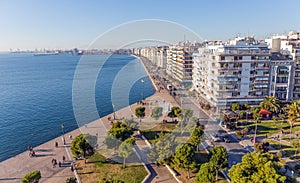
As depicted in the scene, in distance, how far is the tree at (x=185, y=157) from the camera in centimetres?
2162

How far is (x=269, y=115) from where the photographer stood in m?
40.3

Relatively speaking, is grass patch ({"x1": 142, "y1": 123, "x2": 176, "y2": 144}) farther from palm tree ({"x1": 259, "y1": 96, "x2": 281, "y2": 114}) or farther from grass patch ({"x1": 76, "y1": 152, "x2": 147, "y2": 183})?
palm tree ({"x1": 259, "y1": 96, "x2": 281, "y2": 114})

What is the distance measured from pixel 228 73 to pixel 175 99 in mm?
17476

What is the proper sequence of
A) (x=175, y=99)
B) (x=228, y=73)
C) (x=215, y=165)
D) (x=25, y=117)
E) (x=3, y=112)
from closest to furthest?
(x=215, y=165)
(x=228, y=73)
(x=25, y=117)
(x=3, y=112)
(x=175, y=99)

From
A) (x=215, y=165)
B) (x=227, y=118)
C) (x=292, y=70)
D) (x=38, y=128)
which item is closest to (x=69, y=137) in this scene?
(x=38, y=128)

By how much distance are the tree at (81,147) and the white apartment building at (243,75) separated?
27.9m

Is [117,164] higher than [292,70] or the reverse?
the reverse

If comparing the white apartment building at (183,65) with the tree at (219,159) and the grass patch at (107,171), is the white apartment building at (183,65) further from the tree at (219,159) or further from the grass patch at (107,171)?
the tree at (219,159)

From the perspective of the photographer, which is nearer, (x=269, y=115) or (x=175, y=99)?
(x=269, y=115)

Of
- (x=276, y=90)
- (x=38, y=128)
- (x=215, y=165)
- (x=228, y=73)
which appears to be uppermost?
(x=228, y=73)

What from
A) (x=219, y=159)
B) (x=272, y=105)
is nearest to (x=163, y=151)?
(x=219, y=159)

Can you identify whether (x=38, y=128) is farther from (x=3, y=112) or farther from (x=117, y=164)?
(x=117, y=164)

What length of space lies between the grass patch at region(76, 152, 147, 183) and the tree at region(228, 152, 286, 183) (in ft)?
32.1

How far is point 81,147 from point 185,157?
454 inches
